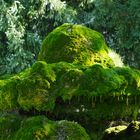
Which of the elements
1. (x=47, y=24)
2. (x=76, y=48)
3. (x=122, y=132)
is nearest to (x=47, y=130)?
(x=122, y=132)

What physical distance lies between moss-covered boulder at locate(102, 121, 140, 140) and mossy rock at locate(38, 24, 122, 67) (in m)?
0.80

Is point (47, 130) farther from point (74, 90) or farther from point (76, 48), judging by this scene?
point (76, 48)

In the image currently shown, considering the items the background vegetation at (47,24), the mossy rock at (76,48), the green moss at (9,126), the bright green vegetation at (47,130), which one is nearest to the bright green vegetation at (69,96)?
the bright green vegetation at (47,130)

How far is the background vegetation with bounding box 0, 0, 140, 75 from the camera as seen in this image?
45.3 ft

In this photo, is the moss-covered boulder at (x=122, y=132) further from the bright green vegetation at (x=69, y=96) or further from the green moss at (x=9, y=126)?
the green moss at (x=9, y=126)

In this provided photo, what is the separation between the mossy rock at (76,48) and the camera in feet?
16.0

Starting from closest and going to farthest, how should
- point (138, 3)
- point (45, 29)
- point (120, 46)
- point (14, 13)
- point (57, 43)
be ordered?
point (57, 43) → point (138, 3) → point (120, 46) → point (14, 13) → point (45, 29)

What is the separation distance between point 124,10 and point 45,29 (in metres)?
3.98

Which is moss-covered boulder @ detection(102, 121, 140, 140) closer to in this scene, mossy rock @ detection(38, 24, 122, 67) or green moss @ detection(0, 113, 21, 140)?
mossy rock @ detection(38, 24, 122, 67)

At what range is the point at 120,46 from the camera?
14492 millimetres

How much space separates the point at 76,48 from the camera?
16.1 ft

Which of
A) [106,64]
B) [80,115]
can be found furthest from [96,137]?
[106,64]

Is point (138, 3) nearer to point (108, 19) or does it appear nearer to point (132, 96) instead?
point (108, 19)

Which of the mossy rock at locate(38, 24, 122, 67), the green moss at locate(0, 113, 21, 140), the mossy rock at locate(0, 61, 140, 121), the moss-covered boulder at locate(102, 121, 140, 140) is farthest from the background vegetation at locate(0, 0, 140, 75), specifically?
the green moss at locate(0, 113, 21, 140)
